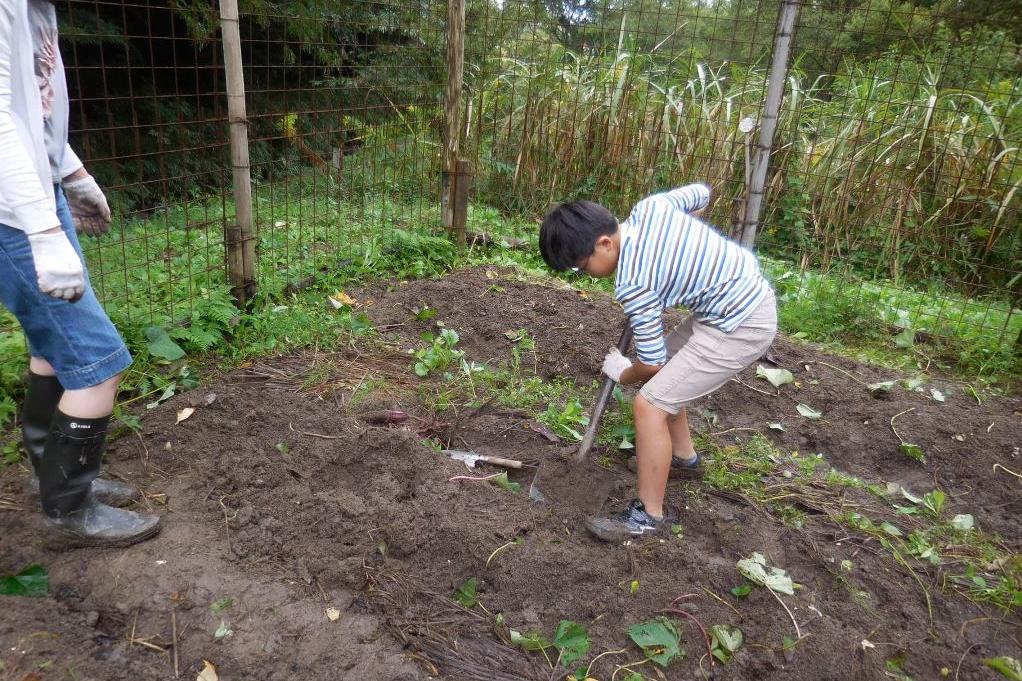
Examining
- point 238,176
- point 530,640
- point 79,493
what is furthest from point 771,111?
point 79,493

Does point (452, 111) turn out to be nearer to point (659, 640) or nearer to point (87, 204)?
point (87, 204)

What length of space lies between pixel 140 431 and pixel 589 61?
16.3 feet

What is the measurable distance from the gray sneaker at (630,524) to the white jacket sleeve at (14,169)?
6.48 feet

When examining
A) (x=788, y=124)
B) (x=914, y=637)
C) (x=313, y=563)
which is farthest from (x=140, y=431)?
(x=788, y=124)

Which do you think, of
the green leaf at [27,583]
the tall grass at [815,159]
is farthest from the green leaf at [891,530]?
the green leaf at [27,583]

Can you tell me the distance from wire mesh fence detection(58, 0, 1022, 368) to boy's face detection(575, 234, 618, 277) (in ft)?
7.36

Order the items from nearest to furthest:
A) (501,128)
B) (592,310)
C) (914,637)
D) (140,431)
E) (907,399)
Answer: (914,637), (140,431), (907,399), (592,310), (501,128)

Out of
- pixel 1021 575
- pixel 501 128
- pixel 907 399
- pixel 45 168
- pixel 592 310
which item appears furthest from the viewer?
pixel 501 128

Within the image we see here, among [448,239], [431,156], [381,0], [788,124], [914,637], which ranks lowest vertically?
[914,637]

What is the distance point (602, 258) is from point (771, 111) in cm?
216

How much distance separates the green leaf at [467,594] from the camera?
2.42 meters

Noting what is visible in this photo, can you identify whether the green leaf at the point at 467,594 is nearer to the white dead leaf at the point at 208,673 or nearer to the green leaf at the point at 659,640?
the green leaf at the point at 659,640

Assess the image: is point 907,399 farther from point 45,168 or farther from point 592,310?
point 45,168

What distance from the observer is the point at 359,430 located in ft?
10.4
